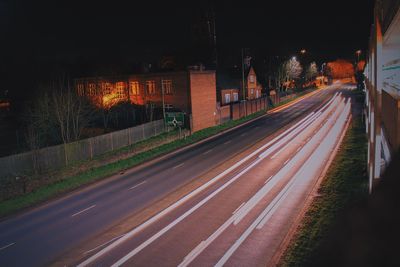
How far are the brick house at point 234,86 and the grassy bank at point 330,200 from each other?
37424 mm

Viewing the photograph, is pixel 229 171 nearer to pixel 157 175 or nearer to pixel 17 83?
pixel 157 175

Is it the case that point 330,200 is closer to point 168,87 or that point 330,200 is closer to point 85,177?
point 85,177

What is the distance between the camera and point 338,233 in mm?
12055

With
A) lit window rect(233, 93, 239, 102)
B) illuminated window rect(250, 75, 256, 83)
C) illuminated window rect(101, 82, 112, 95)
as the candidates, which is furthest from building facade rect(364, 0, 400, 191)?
illuminated window rect(250, 75, 256, 83)

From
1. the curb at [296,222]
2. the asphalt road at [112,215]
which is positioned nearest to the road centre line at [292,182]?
the asphalt road at [112,215]

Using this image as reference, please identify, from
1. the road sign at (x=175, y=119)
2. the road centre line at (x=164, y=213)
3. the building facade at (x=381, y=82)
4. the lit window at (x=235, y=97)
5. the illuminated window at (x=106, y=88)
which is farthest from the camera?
the lit window at (x=235, y=97)

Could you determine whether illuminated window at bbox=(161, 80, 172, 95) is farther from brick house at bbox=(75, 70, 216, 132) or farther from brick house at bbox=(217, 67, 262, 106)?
brick house at bbox=(217, 67, 262, 106)

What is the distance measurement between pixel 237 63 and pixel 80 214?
232ft

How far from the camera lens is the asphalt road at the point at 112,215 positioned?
13.3 metres

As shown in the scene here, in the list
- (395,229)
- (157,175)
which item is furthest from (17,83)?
(395,229)

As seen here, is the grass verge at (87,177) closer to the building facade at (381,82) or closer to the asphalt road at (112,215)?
the asphalt road at (112,215)

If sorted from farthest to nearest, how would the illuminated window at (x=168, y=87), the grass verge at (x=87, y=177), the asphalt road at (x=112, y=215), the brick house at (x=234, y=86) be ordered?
the brick house at (x=234, y=86) < the illuminated window at (x=168, y=87) < the grass verge at (x=87, y=177) < the asphalt road at (x=112, y=215)

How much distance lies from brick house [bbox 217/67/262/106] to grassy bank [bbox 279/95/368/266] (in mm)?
37424

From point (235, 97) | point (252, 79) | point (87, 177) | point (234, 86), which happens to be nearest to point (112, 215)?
point (87, 177)
